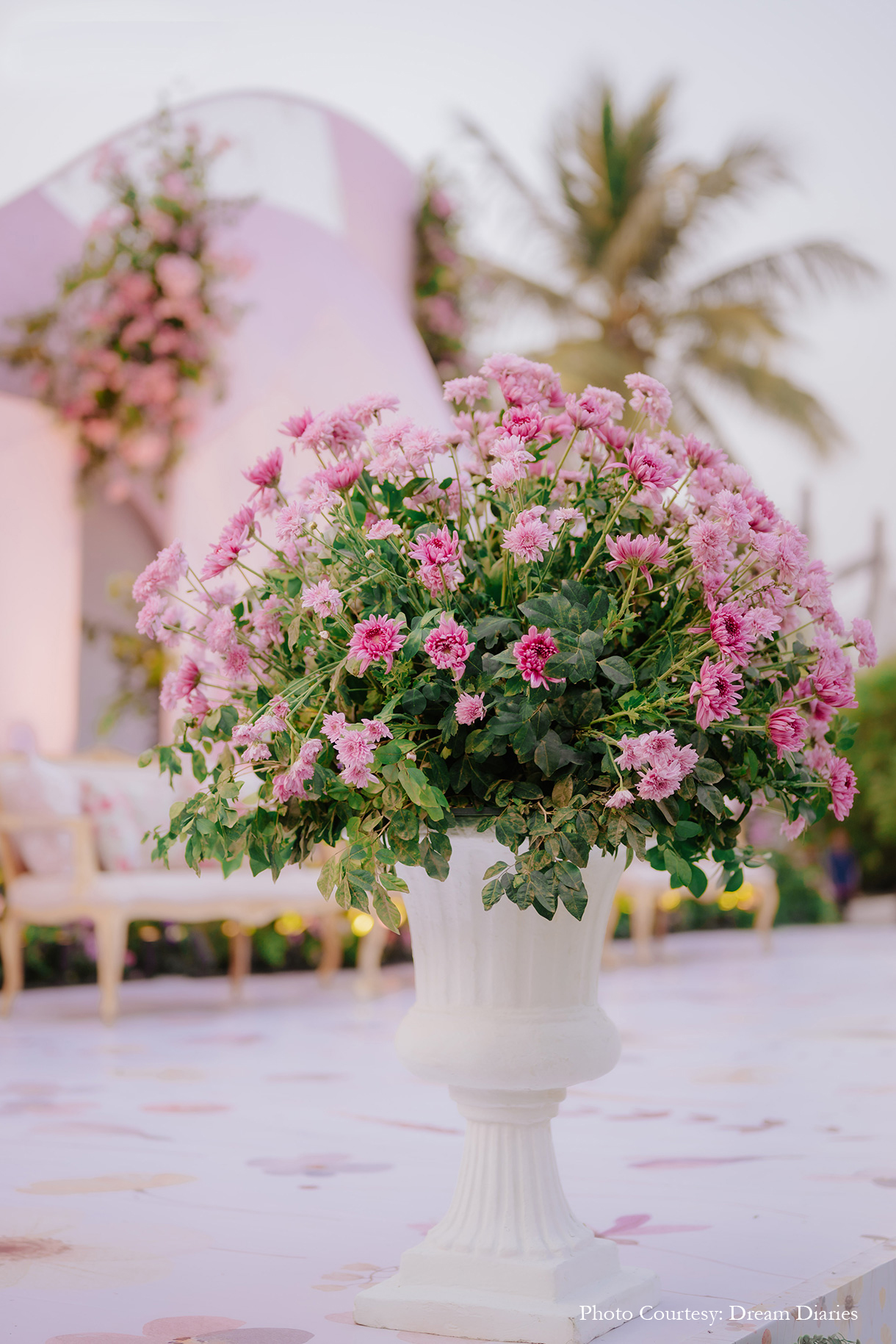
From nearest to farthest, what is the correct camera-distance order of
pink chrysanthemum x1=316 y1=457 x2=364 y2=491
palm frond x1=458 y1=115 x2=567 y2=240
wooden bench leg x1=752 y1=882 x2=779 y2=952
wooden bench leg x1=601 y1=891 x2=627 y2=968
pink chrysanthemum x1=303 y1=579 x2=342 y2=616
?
pink chrysanthemum x1=303 y1=579 x2=342 y2=616 < pink chrysanthemum x1=316 y1=457 x2=364 y2=491 < wooden bench leg x1=601 y1=891 x2=627 y2=968 < wooden bench leg x1=752 y1=882 x2=779 y2=952 < palm frond x1=458 y1=115 x2=567 y2=240

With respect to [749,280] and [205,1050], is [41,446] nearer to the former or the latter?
[205,1050]

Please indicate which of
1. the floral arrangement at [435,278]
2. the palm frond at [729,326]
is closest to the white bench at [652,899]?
the floral arrangement at [435,278]

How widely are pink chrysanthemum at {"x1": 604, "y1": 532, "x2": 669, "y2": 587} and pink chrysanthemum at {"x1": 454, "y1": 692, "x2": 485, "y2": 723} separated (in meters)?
0.22

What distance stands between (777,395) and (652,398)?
1191cm

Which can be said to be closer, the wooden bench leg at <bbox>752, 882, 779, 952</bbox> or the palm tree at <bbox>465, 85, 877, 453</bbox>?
the wooden bench leg at <bbox>752, 882, 779, 952</bbox>

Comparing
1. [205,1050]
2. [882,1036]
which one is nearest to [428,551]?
[205,1050]

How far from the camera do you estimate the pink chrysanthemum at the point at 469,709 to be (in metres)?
1.53

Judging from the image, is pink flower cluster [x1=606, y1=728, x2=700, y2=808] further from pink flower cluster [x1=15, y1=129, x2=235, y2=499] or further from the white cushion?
pink flower cluster [x1=15, y1=129, x2=235, y2=499]

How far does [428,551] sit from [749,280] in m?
12.7

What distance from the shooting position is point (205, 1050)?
14.0 ft

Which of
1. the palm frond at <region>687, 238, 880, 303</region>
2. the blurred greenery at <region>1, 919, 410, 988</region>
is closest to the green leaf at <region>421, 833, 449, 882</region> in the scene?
the blurred greenery at <region>1, 919, 410, 988</region>

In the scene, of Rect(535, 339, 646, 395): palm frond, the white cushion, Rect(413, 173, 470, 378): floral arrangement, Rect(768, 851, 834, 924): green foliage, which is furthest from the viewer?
Rect(535, 339, 646, 395): palm frond

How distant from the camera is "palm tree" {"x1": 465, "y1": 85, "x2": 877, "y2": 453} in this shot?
1305cm

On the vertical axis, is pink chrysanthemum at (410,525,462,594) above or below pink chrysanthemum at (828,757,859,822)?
above
